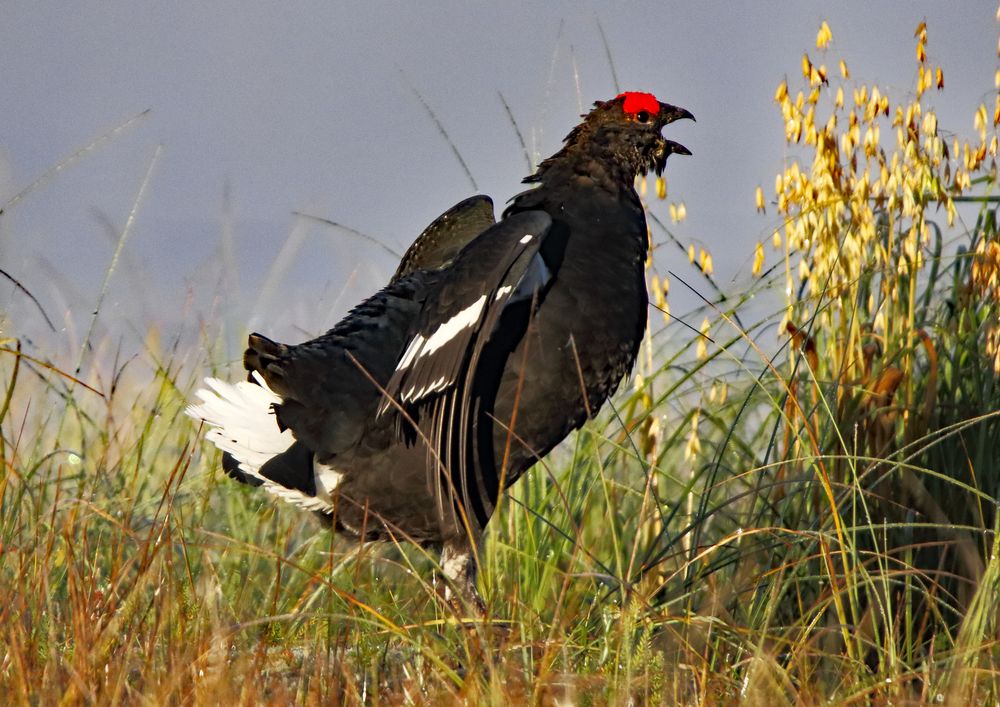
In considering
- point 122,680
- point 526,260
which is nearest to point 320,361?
point 526,260

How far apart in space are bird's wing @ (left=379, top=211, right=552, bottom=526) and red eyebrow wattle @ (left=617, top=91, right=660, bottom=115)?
0.75 meters

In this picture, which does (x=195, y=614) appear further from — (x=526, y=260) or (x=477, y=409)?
(x=526, y=260)

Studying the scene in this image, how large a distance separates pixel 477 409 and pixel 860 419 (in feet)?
5.06

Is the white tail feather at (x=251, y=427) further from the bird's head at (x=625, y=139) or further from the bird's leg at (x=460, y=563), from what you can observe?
the bird's head at (x=625, y=139)

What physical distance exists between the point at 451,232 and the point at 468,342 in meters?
1.40

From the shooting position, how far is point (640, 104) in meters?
4.48

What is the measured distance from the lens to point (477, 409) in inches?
155

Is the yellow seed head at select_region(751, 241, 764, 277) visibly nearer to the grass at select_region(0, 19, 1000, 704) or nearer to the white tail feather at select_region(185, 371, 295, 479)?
the grass at select_region(0, 19, 1000, 704)

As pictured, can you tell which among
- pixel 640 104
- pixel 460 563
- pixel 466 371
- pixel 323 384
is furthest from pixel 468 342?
pixel 640 104

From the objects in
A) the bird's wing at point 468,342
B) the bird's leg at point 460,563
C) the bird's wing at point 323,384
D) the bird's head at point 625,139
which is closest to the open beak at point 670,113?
the bird's head at point 625,139

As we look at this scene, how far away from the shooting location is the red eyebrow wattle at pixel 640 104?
14.7 feet

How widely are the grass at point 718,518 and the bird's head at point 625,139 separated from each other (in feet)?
1.61

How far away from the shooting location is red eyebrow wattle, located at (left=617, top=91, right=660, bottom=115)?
14.7 ft

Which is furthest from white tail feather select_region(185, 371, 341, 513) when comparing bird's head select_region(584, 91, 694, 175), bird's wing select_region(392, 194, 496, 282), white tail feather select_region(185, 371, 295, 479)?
bird's head select_region(584, 91, 694, 175)
